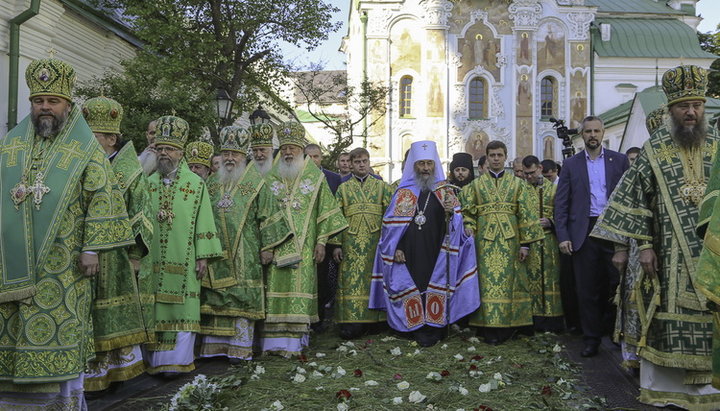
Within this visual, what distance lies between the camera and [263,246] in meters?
7.01

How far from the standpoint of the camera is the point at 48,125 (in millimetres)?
4449

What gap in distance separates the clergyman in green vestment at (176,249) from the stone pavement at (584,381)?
0.19 meters

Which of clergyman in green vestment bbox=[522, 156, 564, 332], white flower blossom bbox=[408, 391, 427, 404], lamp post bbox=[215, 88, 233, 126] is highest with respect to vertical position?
lamp post bbox=[215, 88, 233, 126]

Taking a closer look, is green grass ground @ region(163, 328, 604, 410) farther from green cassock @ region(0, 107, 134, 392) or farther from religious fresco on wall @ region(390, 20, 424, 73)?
religious fresco on wall @ region(390, 20, 424, 73)

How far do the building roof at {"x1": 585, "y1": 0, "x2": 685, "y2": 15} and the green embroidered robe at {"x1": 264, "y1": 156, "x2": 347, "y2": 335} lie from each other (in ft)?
101

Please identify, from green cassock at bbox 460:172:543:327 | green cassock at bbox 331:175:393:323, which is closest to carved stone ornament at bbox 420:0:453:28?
green cassock at bbox 331:175:393:323

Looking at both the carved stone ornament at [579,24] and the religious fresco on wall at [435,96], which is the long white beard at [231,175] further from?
the carved stone ornament at [579,24]

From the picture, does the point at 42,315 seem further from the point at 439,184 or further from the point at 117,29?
the point at 117,29

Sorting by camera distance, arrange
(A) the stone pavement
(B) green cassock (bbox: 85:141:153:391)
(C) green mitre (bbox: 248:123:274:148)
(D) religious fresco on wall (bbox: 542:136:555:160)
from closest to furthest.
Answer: (A) the stone pavement
(B) green cassock (bbox: 85:141:153:391)
(C) green mitre (bbox: 248:123:274:148)
(D) religious fresco on wall (bbox: 542:136:555:160)

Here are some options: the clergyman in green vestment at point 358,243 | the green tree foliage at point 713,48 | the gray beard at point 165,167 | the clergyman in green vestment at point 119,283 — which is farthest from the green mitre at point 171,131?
the green tree foliage at point 713,48

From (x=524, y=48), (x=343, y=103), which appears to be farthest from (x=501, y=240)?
(x=524, y=48)

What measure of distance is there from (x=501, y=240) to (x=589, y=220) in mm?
1027

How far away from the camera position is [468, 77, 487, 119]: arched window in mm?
32219

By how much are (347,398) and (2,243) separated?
232 centimetres
